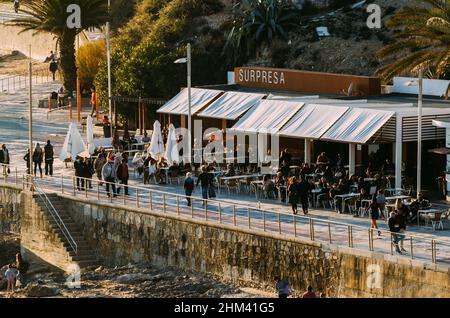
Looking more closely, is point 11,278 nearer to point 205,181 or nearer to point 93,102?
point 205,181

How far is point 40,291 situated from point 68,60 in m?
29.3

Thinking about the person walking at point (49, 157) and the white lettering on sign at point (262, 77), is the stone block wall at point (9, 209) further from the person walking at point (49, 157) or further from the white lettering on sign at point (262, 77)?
the white lettering on sign at point (262, 77)

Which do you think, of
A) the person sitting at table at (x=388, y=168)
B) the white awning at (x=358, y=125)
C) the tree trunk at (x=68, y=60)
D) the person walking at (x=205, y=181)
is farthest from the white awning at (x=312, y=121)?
the tree trunk at (x=68, y=60)

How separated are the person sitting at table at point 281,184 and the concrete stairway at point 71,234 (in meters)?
5.89

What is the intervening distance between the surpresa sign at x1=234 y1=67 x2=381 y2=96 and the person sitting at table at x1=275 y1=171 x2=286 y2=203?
7.96 m

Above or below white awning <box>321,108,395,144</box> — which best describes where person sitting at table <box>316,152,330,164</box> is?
below

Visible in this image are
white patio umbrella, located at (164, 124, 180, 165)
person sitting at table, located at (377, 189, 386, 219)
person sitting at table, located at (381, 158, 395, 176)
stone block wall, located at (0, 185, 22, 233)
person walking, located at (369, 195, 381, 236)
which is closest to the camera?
person walking, located at (369, 195, 381, 236)

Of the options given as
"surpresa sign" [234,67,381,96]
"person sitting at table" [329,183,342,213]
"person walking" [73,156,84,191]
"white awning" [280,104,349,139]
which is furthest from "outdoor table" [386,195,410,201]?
"person walking" [73,156,84,191]

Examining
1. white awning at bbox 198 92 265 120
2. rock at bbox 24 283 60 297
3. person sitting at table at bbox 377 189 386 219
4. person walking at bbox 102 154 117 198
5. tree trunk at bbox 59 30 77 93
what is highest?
tree trunk at bbox 59 30 77 93

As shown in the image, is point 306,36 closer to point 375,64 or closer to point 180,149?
point 375,64

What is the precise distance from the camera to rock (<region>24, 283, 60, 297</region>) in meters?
46.7

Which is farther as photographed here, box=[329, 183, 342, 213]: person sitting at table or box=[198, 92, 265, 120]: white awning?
box=[198, 92, 265, 120]: white awning

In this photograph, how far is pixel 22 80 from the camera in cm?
8331

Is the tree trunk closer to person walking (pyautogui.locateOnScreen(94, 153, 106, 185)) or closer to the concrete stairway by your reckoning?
person walking (pyautogui.locateOnScreen(94, 153, 106, 185))
